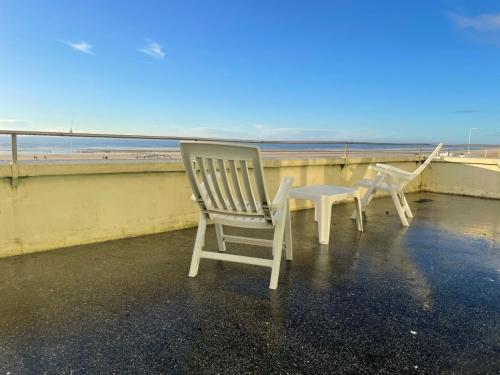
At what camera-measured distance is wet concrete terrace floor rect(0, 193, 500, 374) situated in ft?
4.92

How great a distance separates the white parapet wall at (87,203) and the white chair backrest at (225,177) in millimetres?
1370

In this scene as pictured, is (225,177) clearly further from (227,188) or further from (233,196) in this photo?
(233,196)

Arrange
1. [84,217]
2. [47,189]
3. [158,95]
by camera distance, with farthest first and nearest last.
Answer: [158,95]
[84,217]
[47,189]

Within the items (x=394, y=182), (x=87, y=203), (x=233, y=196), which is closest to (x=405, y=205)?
(x=394, y=182)

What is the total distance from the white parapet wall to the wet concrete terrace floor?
7.0 inches

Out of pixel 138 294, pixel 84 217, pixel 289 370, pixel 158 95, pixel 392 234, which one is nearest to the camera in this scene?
pixel 289 370

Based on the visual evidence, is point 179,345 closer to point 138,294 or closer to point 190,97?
point 138,294

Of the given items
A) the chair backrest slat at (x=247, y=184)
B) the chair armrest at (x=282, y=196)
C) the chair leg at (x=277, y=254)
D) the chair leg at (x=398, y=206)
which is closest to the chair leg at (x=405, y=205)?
the chair leg at (x=398, y=206)

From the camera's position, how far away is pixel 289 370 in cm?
142

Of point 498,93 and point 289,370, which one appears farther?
point 498,93

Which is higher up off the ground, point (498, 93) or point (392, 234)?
point (498, 93)

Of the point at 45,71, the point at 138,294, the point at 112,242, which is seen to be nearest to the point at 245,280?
the point at 138,294

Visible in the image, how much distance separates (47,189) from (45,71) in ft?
51.9

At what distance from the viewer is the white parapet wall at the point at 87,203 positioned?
289 cm
